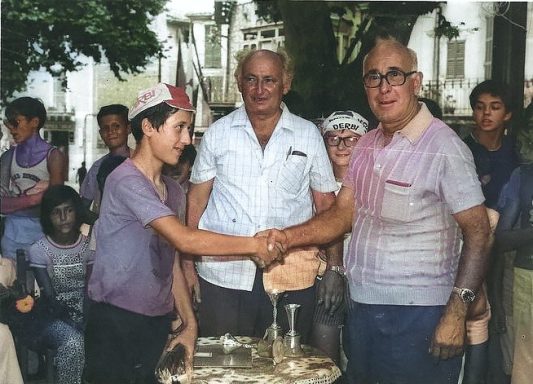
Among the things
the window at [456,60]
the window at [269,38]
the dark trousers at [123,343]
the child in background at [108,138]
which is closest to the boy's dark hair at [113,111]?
the child in background at [108,138]

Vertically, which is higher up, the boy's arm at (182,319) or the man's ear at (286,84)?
the man's ear at (286,84)

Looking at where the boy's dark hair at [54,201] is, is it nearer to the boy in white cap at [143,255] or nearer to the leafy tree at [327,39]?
the boy in white cap at [143,255]

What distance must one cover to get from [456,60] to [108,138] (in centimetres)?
206

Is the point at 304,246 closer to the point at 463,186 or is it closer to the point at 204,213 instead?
the point at 204,213

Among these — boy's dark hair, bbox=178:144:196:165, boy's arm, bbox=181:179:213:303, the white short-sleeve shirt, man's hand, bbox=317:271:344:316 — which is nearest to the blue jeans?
man's hand, bbox=317:271:344:316

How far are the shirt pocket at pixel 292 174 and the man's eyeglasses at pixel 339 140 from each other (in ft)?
0.67

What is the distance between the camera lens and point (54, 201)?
3906 millimetres

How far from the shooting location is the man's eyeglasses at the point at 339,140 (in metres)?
3.85

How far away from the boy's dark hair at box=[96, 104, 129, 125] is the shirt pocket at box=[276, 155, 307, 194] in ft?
3.20

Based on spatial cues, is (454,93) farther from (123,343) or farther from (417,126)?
(123,343)

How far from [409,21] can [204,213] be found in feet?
5.36

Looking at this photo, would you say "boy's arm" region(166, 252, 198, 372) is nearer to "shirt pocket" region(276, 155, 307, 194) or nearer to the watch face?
"shirt pocket" region(276, 155, 307, 194)

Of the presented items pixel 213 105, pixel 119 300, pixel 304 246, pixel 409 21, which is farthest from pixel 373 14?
pixel 119 300

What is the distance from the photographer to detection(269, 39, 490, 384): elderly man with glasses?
3117mm
